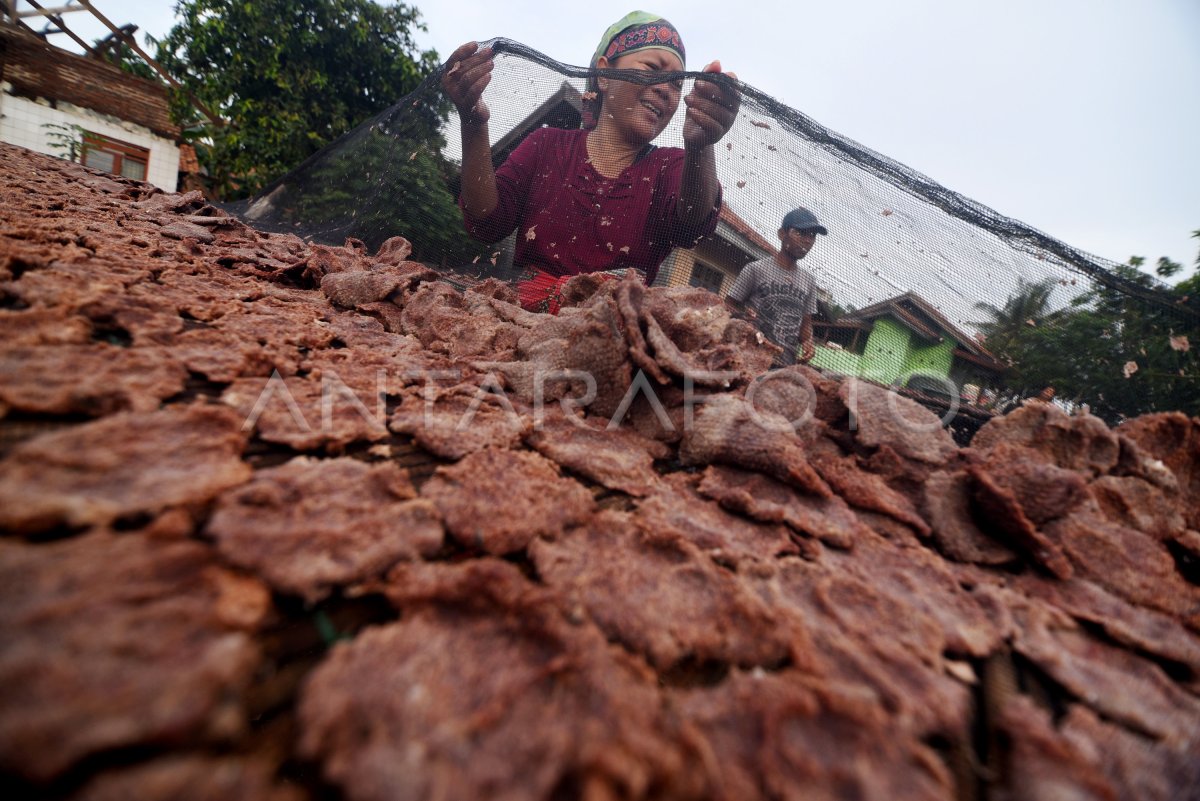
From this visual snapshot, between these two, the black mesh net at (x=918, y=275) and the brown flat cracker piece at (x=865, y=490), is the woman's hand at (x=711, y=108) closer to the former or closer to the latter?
the black mesh net at (x=918, y=275)

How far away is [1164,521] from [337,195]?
7122 millimetres

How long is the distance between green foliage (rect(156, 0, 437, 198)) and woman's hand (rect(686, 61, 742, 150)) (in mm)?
9244

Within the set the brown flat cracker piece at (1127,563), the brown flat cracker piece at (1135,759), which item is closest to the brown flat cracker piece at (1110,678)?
the brown flat cracker piece at (1135,759)

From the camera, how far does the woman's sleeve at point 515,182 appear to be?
450cm

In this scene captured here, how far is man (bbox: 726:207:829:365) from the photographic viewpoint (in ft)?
11.3

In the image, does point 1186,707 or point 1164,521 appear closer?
point 1186,707

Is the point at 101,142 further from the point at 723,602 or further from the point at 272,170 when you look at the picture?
the point at 723,602

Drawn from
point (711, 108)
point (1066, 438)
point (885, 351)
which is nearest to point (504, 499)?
point (1066, 438)

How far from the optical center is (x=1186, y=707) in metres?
1.00

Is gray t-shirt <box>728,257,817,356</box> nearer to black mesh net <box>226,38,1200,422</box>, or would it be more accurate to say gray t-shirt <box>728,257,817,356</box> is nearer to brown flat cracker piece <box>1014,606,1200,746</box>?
black mesh net <box>226,38,1200,422</box>

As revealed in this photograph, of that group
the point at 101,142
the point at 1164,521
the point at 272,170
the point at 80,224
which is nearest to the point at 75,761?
the point at 1164,521

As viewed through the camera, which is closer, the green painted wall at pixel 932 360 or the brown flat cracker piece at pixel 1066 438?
the brown flat cracker piece at pixel 1066 438

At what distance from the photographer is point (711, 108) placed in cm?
323

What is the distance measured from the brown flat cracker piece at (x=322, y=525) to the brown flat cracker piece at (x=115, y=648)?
60 mm
